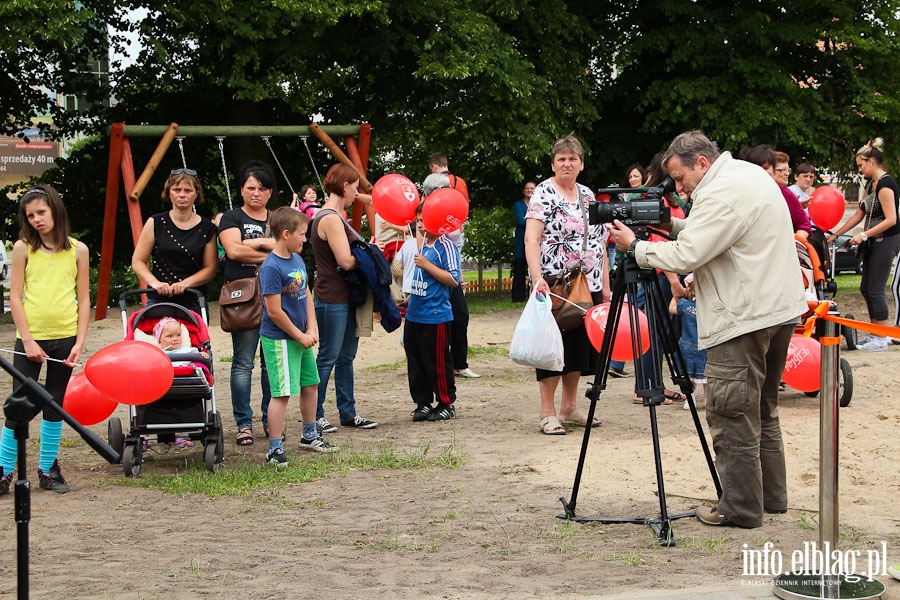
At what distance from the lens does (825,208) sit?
13.0 metres

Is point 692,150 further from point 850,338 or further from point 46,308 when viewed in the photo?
point 850,338

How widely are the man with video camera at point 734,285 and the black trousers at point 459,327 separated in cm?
460

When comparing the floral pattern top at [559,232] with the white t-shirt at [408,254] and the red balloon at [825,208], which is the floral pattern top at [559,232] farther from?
the red balloon at [825,208]

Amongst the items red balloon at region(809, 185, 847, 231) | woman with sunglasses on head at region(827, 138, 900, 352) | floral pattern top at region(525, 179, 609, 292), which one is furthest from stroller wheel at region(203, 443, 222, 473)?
red balloon at region(809, 185, 847, 231)

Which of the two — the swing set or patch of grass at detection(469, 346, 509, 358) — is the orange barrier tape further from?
patch of grass at detection(469, 346, 509, 358)

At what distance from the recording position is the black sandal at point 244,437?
7836 millimetres

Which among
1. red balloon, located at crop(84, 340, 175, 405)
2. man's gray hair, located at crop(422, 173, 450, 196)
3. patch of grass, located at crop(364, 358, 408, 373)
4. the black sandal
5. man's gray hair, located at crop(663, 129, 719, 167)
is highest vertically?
man's gray hair, located at crop(422, 173, 450, 196)

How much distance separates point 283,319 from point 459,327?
373 cm

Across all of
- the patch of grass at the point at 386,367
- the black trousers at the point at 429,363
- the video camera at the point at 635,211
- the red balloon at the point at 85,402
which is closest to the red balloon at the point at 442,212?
the black trousers at the point at 429,363

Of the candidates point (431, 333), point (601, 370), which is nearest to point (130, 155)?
point (431, 333)

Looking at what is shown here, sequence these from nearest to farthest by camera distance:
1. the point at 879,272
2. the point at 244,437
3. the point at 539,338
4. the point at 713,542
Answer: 1. the point at 713,542
2. the point at 539,338
3. the point at 244,437
4. the point at 879,272

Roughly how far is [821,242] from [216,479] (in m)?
7.91

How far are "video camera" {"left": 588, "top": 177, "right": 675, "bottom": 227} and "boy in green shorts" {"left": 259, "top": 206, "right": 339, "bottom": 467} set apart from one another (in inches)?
90.6

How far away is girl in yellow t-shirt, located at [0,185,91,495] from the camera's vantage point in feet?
21.0
